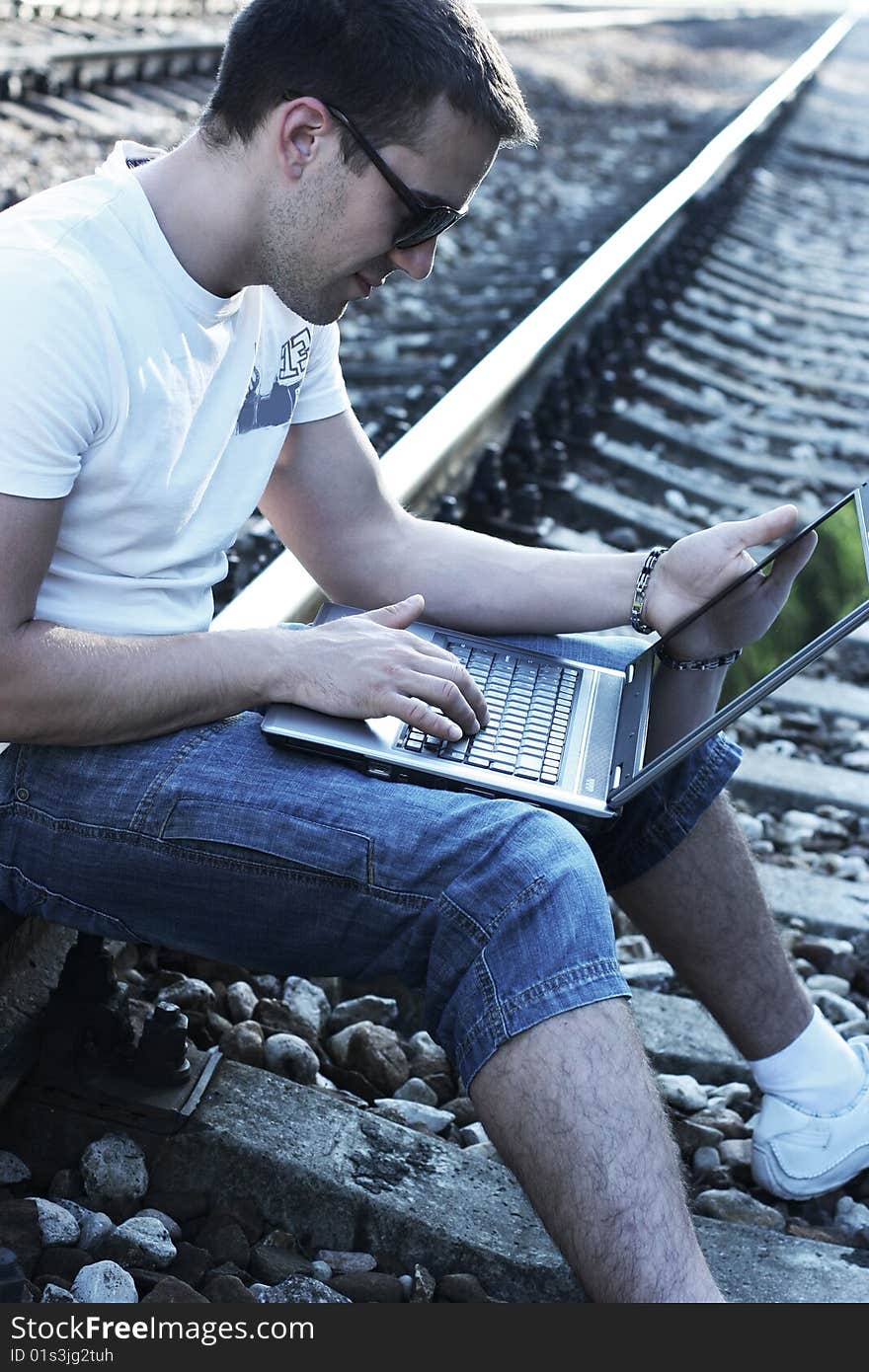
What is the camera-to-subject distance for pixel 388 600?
3.07 m

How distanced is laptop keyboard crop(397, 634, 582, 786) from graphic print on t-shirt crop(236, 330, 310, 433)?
1.65ft

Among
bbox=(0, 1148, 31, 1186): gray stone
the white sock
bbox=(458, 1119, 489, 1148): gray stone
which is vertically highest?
the white sock

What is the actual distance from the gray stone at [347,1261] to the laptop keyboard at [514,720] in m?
0.72

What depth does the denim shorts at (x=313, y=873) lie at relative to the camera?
2.06 meters

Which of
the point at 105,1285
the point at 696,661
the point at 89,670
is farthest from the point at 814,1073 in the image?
the point at 89,670

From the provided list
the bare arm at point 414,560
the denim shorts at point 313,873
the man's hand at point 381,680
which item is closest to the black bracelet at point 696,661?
the bare arm at point 414,560

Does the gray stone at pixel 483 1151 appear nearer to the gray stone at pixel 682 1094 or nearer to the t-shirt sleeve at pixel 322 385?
the gray stone at pixel 682 1094

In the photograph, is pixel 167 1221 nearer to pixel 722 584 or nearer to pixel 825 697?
pixel 722 584

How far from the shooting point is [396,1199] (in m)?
2.40

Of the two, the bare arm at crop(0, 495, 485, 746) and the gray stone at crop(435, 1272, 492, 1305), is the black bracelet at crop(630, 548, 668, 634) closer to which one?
the bare arm at crop(0, 495, 485, 746)

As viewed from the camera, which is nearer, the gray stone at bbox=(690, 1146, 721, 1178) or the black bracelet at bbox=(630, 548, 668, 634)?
the gray stone at bbox=(690, 1146, 721, 1178)

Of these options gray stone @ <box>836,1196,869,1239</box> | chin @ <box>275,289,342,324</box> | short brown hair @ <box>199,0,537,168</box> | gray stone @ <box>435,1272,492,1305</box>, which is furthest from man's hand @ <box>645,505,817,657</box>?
gray stone @ <box>435,1272,492,1305</box>

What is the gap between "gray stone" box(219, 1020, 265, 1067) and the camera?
2.75 m

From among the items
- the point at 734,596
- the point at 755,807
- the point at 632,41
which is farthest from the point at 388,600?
the point at 632,41
